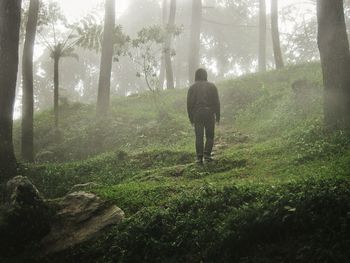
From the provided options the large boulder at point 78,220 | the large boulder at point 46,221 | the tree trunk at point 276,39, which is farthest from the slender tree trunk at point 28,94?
the tree trunk at point 276,39

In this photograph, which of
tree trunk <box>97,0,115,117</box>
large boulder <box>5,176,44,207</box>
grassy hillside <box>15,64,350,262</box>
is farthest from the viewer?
tree trunk <box>97,0,115,117</box>

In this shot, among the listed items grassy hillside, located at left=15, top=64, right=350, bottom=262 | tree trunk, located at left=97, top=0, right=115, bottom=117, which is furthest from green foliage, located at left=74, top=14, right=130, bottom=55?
grassy hillside, located at left=15, top=64, right=350, bottom=262

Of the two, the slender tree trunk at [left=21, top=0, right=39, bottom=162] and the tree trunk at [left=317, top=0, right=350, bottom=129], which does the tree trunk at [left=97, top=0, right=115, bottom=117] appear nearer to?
the slender tree trunk at [left=21, top=0, right=39, bottom=162]

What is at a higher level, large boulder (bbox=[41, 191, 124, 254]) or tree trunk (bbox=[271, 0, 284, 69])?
Answer: tree trunk (bbox=[271, 0, 284, 69])

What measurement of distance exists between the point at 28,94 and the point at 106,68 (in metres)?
4.95

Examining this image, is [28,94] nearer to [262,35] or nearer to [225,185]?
[225,185]

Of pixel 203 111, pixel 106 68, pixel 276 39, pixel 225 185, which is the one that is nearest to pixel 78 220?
pixel 225 185

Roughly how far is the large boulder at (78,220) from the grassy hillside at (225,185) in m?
0.25

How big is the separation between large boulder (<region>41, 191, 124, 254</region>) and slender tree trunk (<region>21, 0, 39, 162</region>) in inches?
294

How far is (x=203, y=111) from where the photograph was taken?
33.2ft

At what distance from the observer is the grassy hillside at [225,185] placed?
5.39 metres

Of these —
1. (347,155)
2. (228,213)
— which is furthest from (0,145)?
(347,155)

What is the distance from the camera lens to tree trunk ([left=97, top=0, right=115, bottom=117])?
1940cm

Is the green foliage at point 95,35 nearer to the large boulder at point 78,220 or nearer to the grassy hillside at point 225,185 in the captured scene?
the grassy hillside at point 225,185
